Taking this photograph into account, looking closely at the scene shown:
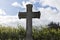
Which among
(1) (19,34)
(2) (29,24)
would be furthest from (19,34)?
(2) (29,24)

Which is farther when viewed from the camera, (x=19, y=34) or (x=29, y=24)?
(x=19, y=34)

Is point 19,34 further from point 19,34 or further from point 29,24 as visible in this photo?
point 29,24

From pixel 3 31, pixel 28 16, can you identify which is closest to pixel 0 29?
pixel 3 31

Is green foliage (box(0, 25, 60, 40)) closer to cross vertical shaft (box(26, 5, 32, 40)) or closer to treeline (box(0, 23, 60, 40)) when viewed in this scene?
treeline (box(0, 23, 60, 40))

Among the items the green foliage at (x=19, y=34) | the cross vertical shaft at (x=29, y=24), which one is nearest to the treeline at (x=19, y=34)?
the green foliage at (x=19, y=34)

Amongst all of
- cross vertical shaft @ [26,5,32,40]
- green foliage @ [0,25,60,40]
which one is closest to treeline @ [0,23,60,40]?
green foliage @ [0,25,60,40]

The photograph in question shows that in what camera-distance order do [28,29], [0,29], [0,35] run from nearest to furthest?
[28,29], [0,35], [0,29]

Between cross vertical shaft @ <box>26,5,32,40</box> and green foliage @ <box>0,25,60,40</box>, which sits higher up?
cross vertical shaft @ <box>26,5,32,40</box>

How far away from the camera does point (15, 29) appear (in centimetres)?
1367

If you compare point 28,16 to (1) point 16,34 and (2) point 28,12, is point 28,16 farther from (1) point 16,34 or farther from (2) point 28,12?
(1) point 16,34

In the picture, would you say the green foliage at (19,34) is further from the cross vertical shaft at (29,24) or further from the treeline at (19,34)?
the cross vertical shaft at (29,24)

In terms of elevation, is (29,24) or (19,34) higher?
(29,24)

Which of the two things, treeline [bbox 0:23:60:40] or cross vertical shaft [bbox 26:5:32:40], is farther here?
treeline [bbox 0:23:60:40]

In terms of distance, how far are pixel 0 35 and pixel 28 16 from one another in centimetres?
436
